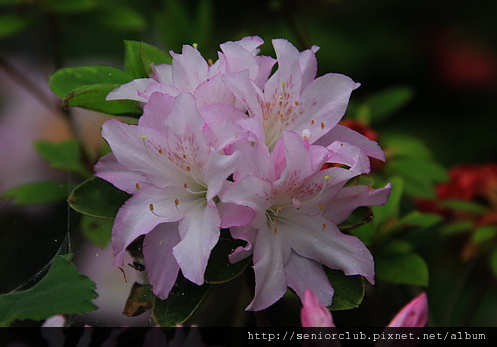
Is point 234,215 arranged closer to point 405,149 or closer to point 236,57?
point 236,57

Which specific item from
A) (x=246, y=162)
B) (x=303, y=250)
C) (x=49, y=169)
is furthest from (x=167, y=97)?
(x=49, y=169)

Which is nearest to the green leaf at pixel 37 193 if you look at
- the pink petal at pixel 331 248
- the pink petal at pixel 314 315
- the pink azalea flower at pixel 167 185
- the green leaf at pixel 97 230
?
the green leaf at pixel 97 230

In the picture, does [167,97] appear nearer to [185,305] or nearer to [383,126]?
[185,305]

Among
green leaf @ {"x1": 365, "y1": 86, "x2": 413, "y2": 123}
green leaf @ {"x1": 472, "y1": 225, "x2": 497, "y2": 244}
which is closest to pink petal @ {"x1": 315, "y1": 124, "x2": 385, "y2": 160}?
green leaf @ {"x1": 472, "y1": 225, "x2": 497, "y2": 244}

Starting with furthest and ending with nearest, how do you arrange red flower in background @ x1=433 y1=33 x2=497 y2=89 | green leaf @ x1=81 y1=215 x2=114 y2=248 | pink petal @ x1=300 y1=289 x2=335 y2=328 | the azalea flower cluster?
red flower in background @ x1=433 y1=33 x2=497 y2=89 < green leaf @ x1=81 y1=215 x2=114 y2=248 < the azalea flower cluster < pink petal @ x1=300 y1=289 x2=335 y2=328

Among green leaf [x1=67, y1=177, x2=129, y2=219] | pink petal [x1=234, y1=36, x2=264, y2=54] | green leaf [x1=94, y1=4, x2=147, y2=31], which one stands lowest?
green leaf [x1=94, y1=4, x2=147, y2=31]

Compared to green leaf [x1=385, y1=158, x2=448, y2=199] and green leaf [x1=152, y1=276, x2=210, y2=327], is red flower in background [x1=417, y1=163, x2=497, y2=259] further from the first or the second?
green leaf [x1=152, y1=276, x2=210, y2=327]

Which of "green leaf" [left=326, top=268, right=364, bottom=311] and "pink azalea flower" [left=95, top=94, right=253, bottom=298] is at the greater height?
"pink azalea flower" [left=95, top=94, right=253, bottom=298]

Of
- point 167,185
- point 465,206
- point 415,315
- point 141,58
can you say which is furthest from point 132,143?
point 465,206
